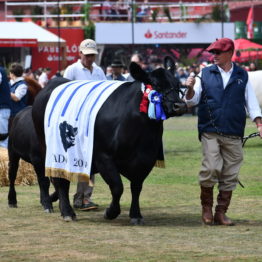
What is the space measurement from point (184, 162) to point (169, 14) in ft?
91.7

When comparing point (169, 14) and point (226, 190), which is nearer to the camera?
point (226, 190)

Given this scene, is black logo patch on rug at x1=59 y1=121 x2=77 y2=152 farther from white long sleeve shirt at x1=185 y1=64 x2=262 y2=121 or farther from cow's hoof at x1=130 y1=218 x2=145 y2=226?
white long sleeve shirt at x1=185 y1=64 x2=262 y2=121

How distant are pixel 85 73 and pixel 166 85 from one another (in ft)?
7.27

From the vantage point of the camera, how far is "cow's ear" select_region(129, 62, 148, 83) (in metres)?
10.4

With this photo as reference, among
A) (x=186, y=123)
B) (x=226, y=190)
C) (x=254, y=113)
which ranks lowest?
(x=186, y=123)

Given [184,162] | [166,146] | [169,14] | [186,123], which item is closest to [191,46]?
[169,14]

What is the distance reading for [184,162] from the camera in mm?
18766

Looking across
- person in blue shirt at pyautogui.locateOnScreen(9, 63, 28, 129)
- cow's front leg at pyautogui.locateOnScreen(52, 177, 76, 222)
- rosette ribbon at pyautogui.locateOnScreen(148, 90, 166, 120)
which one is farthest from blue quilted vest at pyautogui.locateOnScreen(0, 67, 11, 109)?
rosette ribbon at pyautogui.locateOnScreen(148, 90, 166, 120)

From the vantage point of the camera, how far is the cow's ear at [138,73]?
34.1ft

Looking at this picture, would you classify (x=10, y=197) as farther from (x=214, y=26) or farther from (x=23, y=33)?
(x=214, y=26)

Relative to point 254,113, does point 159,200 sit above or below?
below

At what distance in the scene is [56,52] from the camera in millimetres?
40750

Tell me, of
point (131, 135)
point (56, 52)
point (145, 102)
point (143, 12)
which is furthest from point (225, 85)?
point (143, 12)

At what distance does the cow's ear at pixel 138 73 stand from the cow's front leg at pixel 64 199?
1.62 metres
